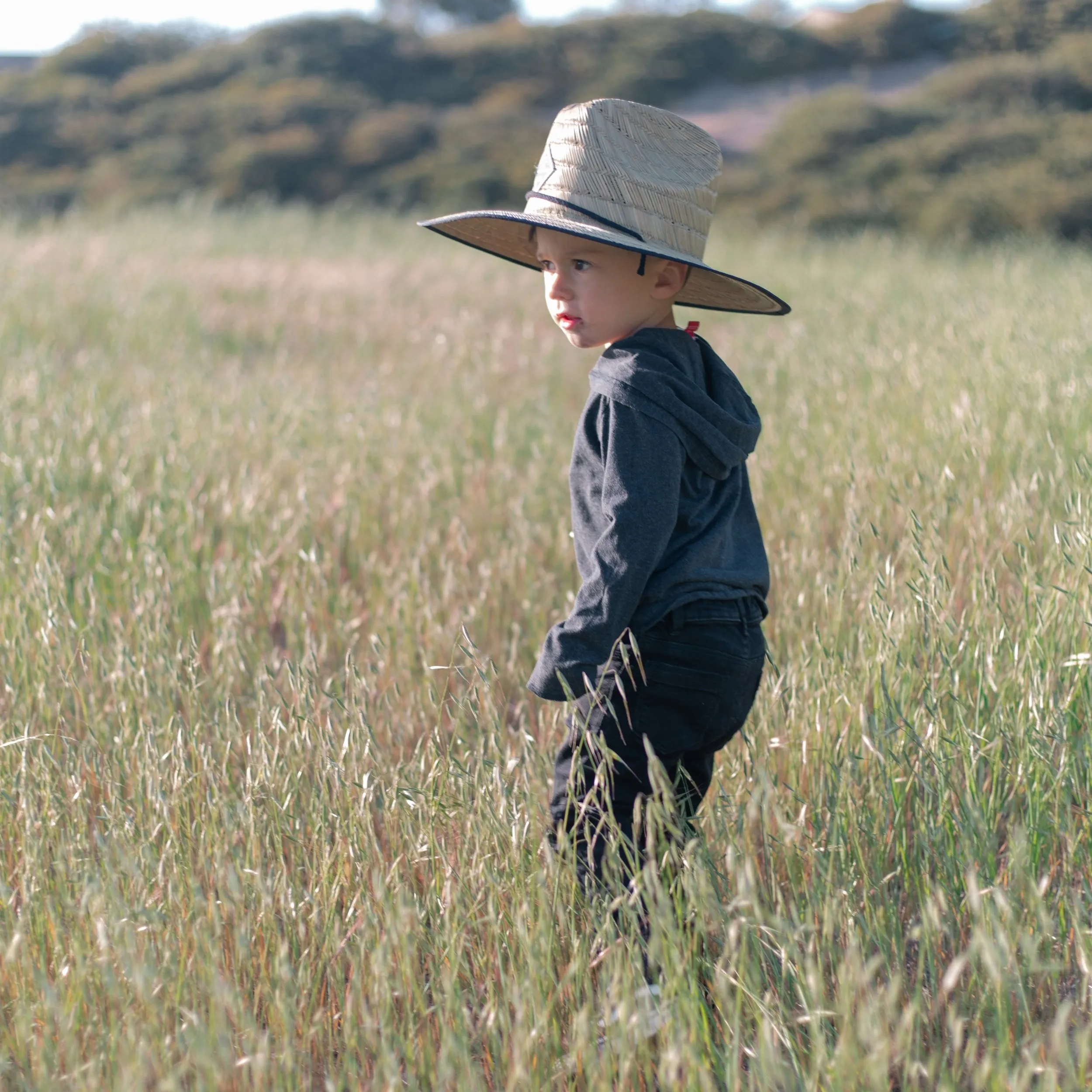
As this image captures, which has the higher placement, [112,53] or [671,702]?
[112,53]

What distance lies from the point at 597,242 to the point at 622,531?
44cm

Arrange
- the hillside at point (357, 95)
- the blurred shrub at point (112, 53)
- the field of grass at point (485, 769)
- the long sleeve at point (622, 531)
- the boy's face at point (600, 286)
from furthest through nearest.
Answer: the blurred shrub at point (112, 53), the hillside at point (357, 95), the boy's face at point (600, 286), the long sleeve at point (622, 531), the field of grass at point (485, 769)

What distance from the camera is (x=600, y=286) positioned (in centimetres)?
171

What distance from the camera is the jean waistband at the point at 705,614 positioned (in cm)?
168

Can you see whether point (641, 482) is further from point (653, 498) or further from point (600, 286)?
point (600, 286)

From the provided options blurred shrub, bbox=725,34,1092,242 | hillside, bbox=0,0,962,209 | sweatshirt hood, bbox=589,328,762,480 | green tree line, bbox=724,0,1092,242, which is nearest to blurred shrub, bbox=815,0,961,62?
hillside, bbox=0,0,962,209

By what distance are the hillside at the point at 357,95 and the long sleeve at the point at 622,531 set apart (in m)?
15.5

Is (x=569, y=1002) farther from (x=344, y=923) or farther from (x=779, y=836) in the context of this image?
(x=779, y=836)

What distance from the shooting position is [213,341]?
7.38 m

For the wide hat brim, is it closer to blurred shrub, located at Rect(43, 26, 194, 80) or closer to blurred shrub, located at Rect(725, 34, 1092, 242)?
blurred shrub, located at Rect(725, 34, 1092, 242)

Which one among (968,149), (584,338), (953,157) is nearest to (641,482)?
(584,338)

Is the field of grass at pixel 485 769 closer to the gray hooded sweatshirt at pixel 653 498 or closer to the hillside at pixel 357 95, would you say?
the gray hooded sweatshirt at pixel 653 498

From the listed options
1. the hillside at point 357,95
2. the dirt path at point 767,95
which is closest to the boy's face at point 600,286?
the hillside at point 357,95

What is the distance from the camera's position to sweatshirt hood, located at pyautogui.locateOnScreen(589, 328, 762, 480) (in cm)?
161
